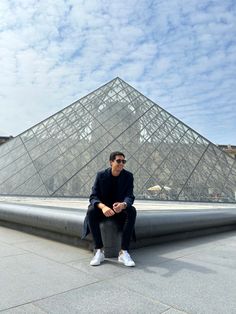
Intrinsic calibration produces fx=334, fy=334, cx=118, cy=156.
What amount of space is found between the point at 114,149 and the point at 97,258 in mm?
14245

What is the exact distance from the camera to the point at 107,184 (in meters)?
4.02

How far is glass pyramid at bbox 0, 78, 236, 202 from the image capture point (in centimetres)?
1593

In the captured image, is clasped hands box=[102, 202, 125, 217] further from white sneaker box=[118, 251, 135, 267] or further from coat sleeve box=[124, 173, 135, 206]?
white sneaker box=[118, 251, 135, 267]

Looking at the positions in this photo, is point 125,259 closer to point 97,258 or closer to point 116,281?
point 97,258

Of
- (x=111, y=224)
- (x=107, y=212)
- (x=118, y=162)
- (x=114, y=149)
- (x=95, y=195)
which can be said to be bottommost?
(x=111, y=224)

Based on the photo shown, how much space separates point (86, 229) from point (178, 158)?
14788 mm

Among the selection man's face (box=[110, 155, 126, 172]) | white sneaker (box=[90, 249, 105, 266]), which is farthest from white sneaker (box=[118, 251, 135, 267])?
man's face (box=[110, 155, 126, 172])

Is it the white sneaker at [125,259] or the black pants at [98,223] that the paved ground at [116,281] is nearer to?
the white sneaker at [125,259]

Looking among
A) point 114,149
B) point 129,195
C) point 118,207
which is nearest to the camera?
point 118,207

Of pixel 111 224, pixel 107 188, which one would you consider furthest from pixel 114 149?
pixel 111 224

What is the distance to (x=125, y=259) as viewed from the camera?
3.54 m

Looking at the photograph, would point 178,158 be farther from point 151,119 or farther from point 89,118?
point 89,118

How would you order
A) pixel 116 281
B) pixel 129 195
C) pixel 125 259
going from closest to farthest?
pixel 116 281 → pixel 125 259 → pixel 129 195

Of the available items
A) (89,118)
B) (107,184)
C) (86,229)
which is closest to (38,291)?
(86,229)
